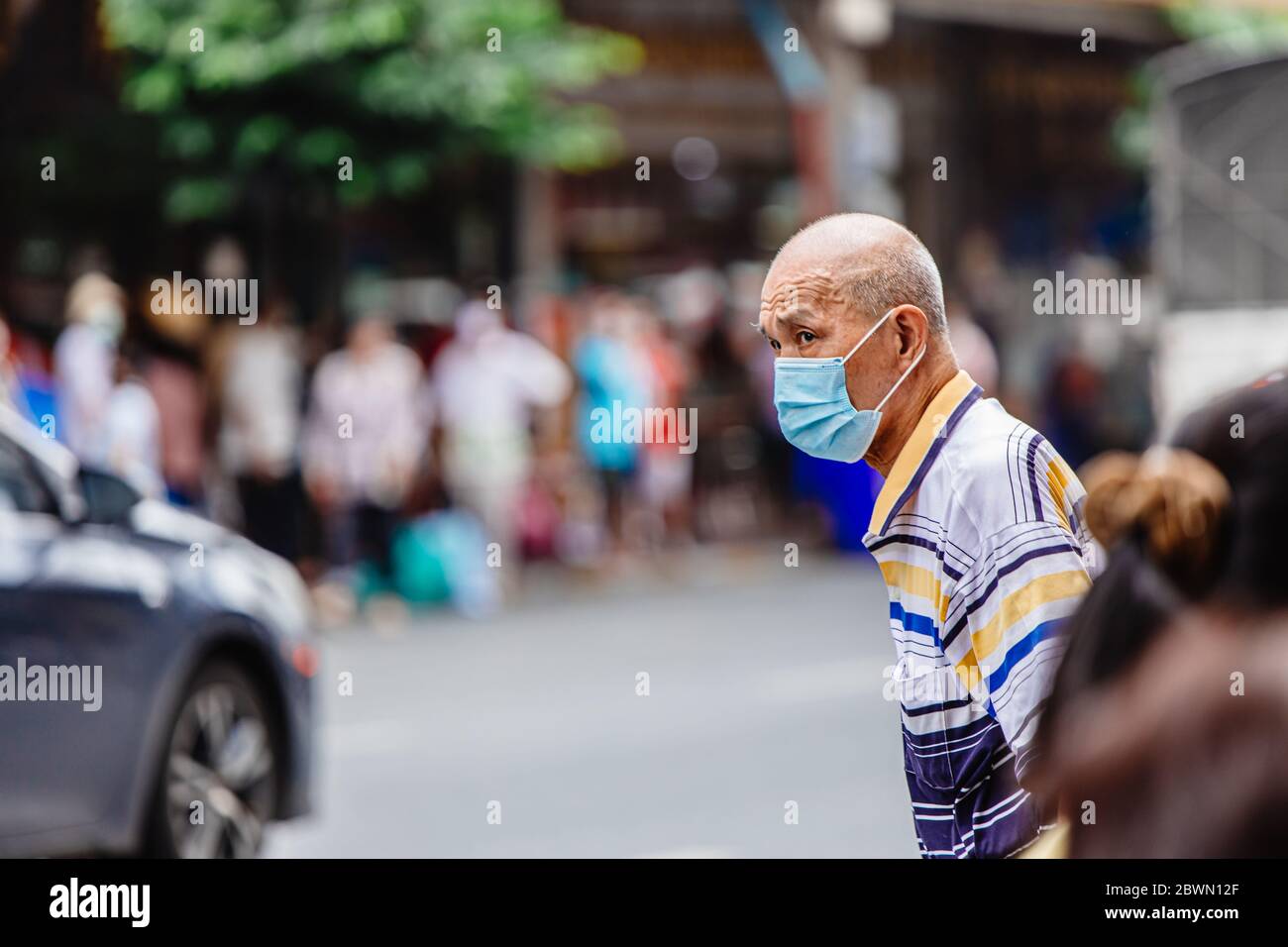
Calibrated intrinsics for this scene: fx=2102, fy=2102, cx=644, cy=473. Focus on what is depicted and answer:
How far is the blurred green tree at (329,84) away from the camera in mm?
13383

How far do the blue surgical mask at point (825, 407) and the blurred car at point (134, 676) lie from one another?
2.86 m

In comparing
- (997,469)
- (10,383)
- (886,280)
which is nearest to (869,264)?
(886,280)

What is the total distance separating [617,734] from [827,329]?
21.3ft

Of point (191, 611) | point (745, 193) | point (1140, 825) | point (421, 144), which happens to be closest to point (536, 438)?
point (421, 144)

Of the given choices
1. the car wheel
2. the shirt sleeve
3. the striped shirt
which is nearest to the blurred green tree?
the car wheel

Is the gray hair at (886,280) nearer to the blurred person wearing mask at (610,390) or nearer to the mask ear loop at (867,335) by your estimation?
the mask ear loop at (867,335)

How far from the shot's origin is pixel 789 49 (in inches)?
685

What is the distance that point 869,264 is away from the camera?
2752 mm

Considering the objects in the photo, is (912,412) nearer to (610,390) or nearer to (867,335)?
(867,335)

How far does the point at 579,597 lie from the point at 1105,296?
460cm

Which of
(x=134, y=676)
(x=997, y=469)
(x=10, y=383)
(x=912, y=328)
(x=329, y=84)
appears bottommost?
(x=134, y=676)

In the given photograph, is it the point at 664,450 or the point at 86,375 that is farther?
the point at 664,450

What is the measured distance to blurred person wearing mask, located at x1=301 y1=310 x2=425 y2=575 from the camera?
1311 centimetres

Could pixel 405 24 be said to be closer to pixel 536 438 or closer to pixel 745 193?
pixel 536 438
